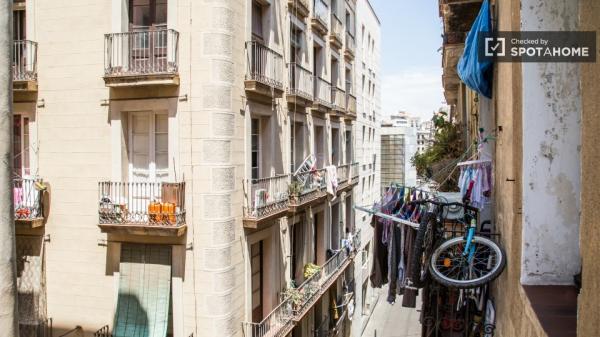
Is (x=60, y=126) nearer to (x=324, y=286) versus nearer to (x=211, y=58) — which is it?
(x=211, y=58)

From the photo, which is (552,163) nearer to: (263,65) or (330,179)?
(263,65)

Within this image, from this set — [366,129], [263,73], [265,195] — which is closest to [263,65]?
[263,73]

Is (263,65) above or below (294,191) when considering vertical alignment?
above

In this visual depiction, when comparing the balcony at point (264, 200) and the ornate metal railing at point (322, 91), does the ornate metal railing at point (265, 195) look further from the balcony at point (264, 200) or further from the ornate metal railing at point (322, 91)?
the ornate metal railing at point (322, 91)

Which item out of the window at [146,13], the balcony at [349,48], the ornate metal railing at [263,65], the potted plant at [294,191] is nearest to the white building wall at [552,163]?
the ornate metal railing at [263,65]

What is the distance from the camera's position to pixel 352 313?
25594mm

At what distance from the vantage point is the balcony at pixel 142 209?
10492 mm

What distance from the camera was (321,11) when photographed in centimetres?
1911

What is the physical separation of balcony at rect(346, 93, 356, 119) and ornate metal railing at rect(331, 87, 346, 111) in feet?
2.31

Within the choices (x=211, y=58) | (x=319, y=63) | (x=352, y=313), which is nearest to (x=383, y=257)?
(x=211, y=58)

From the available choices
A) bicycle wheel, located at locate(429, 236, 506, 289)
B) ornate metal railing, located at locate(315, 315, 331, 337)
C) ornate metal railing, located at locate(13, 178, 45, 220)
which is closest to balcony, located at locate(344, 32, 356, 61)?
ornate metal railing, located at locate(315, 315, 331, 337)

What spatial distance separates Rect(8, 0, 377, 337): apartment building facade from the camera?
1069 cm

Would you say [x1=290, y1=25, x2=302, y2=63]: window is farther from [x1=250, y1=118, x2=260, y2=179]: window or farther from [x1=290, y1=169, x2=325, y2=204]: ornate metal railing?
[x1=290, y1=169, x2=325, y2=204]: ornate metal railing

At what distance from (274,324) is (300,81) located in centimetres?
780
